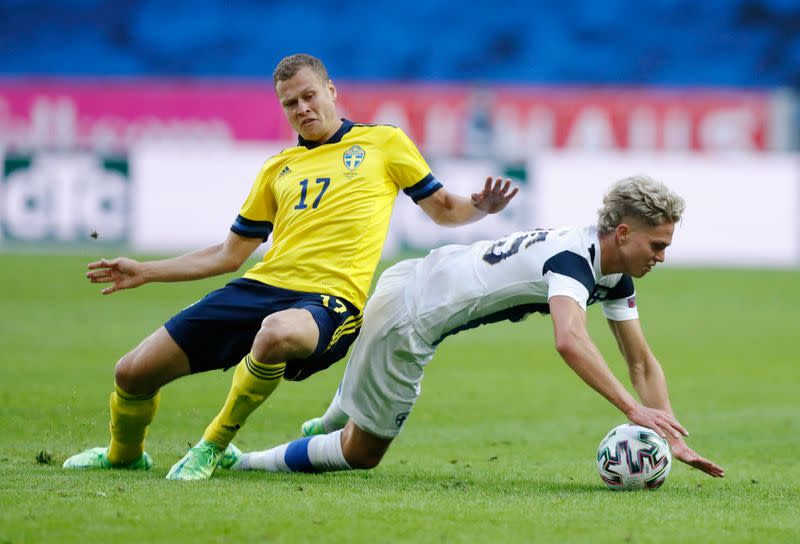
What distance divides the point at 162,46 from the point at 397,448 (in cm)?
2277

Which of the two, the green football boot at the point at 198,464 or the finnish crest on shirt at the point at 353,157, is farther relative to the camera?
the finnish crest on shirt at the point at 353,157

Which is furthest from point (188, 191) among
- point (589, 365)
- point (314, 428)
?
point (589, 365)

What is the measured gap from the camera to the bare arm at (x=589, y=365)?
4.83m

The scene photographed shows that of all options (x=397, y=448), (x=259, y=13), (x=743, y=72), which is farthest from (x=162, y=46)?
(x=397, y=448)

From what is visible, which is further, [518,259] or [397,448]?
[397,448]

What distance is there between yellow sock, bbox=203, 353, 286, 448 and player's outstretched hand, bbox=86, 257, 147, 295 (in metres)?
0.70

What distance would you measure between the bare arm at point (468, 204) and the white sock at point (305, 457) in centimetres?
114

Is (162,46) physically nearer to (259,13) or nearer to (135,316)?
(259,13)

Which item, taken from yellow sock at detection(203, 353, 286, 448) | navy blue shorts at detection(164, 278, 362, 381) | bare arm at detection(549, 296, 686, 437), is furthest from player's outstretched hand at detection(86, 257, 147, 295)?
bare arm at detection(549, 296, 686, 437)

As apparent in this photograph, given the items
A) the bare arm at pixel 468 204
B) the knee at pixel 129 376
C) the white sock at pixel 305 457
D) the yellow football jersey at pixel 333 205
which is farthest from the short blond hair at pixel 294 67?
the white sock at pixel 305 457

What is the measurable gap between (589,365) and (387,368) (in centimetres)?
114

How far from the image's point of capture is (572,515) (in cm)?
462

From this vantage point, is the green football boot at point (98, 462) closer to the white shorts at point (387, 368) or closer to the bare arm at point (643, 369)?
the white shorts at point (387, 368)

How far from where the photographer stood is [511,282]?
212 inches
